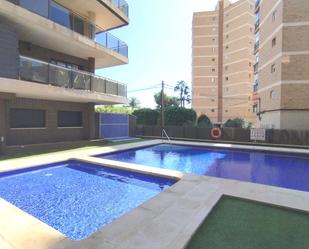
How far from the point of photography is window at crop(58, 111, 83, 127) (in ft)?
51.3

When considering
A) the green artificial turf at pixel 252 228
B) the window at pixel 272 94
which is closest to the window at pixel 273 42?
the window at pixel 272 94

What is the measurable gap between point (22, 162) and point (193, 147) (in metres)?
11.8

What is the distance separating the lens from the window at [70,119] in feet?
51.3

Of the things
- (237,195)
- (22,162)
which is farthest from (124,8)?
(237,195)

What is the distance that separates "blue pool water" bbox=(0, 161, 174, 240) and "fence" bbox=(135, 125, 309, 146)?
13617 mm

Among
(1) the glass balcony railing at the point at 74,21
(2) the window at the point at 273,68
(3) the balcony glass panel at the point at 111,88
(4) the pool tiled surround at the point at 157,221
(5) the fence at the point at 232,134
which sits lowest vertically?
(4) the pool tiled surround at the point at 157,221

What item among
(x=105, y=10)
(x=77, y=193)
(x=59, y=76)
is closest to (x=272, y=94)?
(x=105, y=10)

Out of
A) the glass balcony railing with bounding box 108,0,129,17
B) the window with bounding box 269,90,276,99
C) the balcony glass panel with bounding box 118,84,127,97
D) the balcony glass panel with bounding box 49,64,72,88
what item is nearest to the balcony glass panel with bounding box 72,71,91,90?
the balcony glass panel with bounding box 49,64,72,88

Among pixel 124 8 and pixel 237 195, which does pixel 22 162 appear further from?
pixel 124 8

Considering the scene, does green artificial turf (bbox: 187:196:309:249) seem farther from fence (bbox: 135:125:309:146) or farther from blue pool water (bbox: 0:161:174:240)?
fence (bbox: 135:125:309:146)

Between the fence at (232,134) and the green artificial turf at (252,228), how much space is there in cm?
1469

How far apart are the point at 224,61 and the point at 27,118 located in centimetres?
4699

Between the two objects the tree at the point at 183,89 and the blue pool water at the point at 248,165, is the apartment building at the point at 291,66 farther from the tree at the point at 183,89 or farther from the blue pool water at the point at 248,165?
the tree at the point at 183,89

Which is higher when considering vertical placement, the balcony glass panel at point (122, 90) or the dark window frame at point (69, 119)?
the balcony glass panel at point (122, 90)
